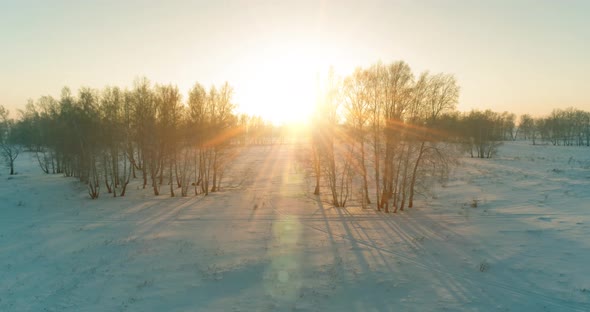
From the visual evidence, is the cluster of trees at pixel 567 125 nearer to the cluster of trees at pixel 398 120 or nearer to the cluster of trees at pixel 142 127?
the cluster of trees at pixel 398 120

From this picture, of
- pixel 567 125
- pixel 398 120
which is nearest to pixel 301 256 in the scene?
pixel 398 120

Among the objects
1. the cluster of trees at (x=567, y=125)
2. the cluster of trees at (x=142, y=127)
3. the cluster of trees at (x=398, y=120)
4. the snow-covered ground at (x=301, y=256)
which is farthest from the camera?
the cluster of trees at (x=567, y=125)

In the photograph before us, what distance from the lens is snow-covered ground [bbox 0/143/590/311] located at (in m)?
9.60

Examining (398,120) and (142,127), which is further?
(142,127)

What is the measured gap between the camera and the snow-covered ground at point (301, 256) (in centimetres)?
960

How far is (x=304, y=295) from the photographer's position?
995 cm

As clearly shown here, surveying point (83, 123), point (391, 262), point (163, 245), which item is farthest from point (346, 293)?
point (83, 123)

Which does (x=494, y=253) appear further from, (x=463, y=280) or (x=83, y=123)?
(x=83, y=123)

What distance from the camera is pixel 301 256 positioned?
13.3 m

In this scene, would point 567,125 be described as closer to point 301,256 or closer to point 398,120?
point 398,120

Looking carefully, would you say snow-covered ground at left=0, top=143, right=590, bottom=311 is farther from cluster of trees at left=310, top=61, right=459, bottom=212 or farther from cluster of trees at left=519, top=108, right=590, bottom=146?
cluster of trees at left=519, top=108, right=590, bottom=146

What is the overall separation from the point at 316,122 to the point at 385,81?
767 cm

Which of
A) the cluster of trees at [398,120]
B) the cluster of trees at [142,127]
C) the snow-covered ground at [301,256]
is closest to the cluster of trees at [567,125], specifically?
the snow-covered ground at [301,256]

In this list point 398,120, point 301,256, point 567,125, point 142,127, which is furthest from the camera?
point 567,125
